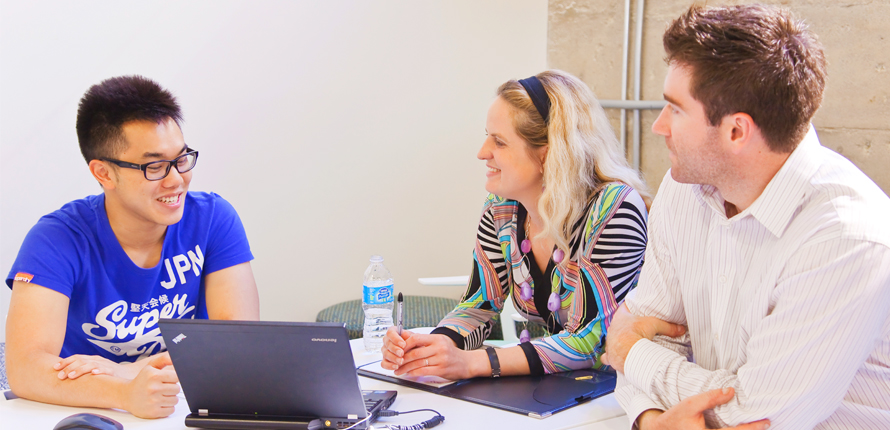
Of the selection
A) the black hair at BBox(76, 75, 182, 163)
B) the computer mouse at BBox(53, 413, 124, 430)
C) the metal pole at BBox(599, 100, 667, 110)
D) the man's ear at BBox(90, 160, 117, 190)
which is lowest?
the computer mouse at BBox(53, 413, 124, 430)

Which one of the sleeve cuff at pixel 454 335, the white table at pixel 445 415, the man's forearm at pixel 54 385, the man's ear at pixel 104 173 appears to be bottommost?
the sleeve cuff at pixel 454 335

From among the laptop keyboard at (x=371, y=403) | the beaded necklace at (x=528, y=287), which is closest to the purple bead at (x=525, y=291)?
the beaded necklace at (x=528, y=287)

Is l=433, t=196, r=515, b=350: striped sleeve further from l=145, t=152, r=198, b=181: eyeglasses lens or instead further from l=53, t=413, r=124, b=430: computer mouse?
l=53, t=413, r=124, b=430: computer mouse

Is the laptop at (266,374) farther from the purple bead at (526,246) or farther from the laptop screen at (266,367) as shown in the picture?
the purple bead at (526,246)

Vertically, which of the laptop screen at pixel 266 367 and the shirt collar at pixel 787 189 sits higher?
the shirt collar at pixel 787 189

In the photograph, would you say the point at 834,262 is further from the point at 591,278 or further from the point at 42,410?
the point at 42,410

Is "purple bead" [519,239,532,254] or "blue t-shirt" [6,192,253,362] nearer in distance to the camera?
"blue t-shirt" [6,192,253,362]

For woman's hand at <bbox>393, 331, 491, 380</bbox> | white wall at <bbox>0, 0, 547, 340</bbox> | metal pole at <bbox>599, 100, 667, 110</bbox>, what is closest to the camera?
woman's hand at <bbox>393, 331, 491, 380</bbox>

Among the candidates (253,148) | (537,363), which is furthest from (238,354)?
(253,148)

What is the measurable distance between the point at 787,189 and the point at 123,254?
1.50m

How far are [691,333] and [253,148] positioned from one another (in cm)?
247

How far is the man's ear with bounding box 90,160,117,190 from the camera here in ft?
5.79

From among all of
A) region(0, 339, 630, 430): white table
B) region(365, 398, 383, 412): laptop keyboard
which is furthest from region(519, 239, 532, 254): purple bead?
region(365, 398, 383, 412): laptop keyboard

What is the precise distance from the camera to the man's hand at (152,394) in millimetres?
1358
